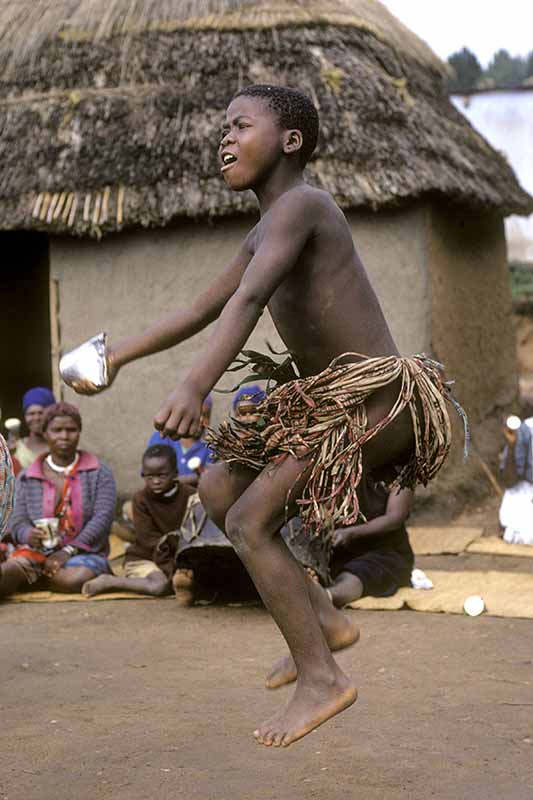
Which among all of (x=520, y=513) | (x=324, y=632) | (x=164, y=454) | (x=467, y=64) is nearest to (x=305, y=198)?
(x=324, y=632)

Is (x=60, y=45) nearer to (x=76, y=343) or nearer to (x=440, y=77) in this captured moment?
(x=76, y=343)

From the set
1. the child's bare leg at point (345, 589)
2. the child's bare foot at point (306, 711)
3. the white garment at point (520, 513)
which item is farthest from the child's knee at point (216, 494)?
the white garment at point (520, 513)

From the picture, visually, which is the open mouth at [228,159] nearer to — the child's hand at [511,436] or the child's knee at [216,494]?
the child's knee at [216,494]

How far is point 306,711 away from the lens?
129 inches

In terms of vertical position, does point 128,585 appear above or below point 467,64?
below

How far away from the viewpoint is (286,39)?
30.0 feet

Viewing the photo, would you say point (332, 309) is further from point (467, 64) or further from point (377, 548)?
point (467, 64)

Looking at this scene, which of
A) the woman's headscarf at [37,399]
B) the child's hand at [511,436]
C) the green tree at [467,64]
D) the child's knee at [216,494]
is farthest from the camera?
the green tree at [467,64]

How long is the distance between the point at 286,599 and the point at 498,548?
489cm

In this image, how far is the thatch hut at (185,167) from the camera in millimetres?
8672

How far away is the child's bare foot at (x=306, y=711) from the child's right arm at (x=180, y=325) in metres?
1.04

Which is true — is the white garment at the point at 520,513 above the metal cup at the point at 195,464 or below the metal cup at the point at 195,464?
below

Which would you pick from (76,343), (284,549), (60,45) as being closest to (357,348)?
(284,549)

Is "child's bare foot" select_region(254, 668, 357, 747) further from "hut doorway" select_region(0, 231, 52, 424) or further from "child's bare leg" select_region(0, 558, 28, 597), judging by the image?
"hut doorway" select_region(0, 231, 52, 424)
